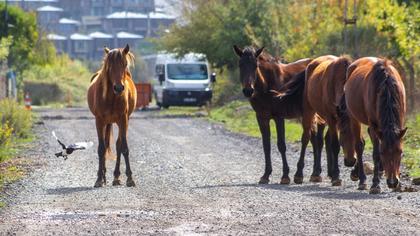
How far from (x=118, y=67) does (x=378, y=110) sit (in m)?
4.26

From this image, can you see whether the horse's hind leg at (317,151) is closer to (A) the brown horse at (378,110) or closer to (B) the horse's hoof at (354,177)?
(B) the horse's hoof at (354,177)

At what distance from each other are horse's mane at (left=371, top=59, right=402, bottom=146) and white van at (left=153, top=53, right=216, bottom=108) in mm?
34842

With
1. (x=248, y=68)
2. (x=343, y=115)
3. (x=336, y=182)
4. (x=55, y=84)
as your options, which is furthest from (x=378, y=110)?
(x=55, y=84)

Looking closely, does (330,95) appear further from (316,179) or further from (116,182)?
(116,182)

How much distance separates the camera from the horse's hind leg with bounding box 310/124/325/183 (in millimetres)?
17859

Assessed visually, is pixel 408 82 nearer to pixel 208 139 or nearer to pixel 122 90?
pixel 208 139

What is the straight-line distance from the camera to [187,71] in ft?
172

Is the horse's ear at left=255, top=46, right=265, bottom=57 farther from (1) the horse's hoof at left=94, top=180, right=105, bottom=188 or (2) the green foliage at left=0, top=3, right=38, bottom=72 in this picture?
(2) the green foliage at left=0, top=3, right=38, bottom=72

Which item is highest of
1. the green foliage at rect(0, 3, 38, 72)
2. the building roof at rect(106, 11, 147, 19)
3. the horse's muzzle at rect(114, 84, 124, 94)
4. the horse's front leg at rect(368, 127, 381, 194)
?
the horse's muzzle at rect(114, 84, 124, 94)

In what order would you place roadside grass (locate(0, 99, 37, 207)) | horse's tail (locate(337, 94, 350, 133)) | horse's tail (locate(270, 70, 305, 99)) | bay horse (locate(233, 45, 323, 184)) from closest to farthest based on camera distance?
horse's tail (locate(337, 94, 350, 133)) → bay horse (locate(233, 45, 323, 184)) → horse's tail (locate(270, 70, 305, 99)) → roadside grass (locate(0, 99, 37, 207))

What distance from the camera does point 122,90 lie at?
56.5ft

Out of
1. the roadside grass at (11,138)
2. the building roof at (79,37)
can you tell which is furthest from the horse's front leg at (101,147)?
the building roof at (79,37)

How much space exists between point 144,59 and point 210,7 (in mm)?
68784

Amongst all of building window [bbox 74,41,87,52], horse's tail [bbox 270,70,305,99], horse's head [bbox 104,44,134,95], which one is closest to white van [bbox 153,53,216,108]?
horse's tail [bbox 270,70,305,99]
